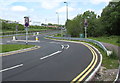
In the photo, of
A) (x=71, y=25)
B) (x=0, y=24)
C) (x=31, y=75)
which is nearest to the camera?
(x=31, y=75)

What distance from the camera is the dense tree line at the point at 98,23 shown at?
4644 cm

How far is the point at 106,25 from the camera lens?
54219 millimetres

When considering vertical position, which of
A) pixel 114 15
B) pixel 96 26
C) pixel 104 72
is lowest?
pixel 104 72

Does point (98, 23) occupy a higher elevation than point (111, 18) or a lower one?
lower

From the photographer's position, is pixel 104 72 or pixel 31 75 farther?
pixel 104 72

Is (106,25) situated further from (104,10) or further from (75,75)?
(75,75)

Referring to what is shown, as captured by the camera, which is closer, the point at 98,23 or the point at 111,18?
the point at 98,23

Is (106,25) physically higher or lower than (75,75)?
higher

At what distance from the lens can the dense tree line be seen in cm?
4644

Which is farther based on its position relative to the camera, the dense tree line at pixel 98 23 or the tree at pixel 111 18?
the tree at pixel 111 18

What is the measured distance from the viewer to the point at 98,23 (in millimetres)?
50406

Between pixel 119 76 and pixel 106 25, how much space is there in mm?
49021

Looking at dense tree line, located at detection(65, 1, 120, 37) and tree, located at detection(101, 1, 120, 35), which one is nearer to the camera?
dense tree line, located at detection(65, 1, 120, 37)

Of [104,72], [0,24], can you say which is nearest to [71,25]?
[104,72]
